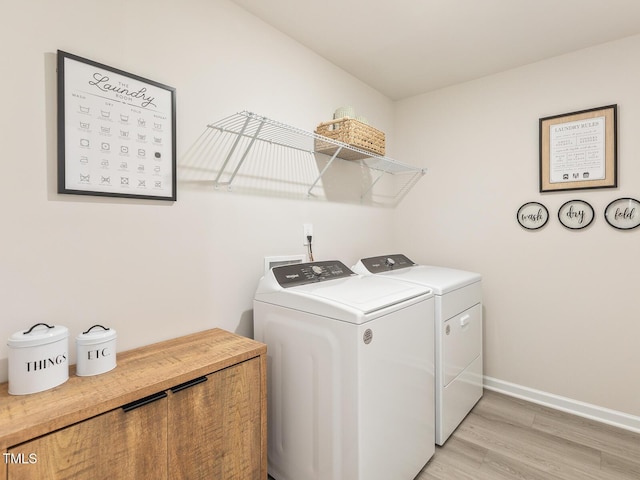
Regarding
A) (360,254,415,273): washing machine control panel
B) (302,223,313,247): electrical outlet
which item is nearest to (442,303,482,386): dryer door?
(360,254,415,273): washing machine control panel

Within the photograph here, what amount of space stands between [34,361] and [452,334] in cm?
189

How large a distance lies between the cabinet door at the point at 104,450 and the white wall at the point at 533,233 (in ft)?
7.84

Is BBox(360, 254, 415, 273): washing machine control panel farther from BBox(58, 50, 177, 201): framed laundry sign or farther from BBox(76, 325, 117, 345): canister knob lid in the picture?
BBox(76, 325, 117, 345): canister knob lid

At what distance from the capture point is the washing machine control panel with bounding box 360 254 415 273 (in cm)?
219

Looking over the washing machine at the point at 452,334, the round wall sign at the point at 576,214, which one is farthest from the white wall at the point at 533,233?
the washing machine at the point at 452,334

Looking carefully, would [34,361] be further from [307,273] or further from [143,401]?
[307,273]

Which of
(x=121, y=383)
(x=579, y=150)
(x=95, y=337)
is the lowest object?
(x=121, y=383)

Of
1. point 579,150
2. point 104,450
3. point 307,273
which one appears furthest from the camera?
point 579,150

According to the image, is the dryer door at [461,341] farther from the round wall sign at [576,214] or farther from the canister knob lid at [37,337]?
the canister knob lid at [37,337]

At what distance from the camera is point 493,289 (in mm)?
2539

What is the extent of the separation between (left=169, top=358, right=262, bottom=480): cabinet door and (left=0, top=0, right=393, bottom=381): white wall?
427 mm

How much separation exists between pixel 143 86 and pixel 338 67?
1482 millimetres

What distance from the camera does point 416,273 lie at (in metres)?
2.24

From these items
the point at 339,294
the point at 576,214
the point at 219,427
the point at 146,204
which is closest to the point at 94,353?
the point at 219,427
